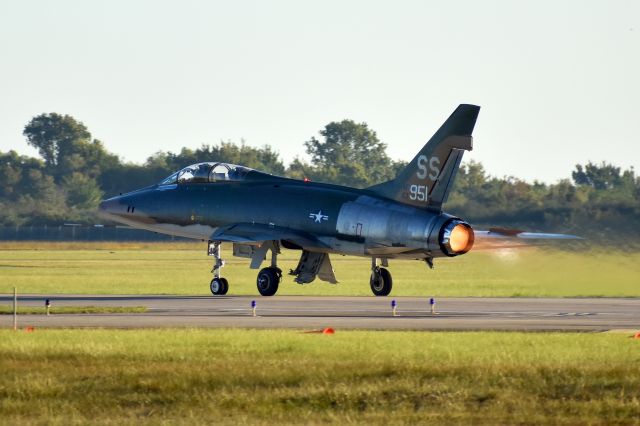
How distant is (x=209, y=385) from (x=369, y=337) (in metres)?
6.45

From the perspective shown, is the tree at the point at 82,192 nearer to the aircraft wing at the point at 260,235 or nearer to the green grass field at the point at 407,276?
the green grass field at the point at 407,276

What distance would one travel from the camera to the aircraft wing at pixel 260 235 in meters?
39.2

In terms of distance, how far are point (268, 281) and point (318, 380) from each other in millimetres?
20777

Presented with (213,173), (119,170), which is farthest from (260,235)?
(119,170)

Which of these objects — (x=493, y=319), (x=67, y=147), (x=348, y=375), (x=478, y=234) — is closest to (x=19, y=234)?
(x=67, y=147)

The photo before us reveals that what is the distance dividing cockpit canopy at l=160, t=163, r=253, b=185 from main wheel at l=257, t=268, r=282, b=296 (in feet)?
11.4

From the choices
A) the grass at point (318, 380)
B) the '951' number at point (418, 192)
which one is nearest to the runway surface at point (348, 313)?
the '951' number at point (418, 192)

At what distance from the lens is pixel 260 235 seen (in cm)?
3962

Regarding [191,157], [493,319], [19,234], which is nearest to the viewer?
[493,319]

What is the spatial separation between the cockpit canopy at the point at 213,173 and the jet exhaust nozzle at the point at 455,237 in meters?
8.69

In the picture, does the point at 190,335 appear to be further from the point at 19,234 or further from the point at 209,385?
the point at 19,234

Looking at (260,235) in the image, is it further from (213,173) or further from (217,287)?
(213,173)

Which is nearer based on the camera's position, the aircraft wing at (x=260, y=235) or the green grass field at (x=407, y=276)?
the aircraft wing at (x=260, y=235)

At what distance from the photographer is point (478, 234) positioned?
40.8 meters
